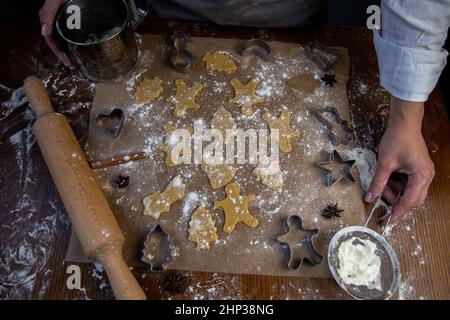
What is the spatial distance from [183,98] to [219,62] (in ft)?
0.58

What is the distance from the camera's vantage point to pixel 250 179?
1.09m

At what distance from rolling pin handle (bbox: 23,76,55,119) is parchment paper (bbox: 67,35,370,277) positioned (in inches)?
5.1

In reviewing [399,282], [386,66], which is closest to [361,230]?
[399,282]

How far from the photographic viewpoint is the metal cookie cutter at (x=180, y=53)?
1.27 meters

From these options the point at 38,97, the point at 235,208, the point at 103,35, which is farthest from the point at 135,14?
the point at 235,208

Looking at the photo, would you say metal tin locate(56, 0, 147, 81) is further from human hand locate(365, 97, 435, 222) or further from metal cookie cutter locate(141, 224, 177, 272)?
human hand locate(365, 97, 435, 222)

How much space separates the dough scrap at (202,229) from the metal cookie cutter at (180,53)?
0.48 metres

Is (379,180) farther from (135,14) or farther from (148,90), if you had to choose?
(135,14)

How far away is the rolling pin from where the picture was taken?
2.91 ft

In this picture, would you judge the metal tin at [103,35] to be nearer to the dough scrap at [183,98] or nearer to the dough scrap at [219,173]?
the dough scrap at [183,98]

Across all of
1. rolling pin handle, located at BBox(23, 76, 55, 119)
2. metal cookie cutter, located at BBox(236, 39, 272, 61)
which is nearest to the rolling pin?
rolling pin handle, located at BBox(23, 76, 55, 119)

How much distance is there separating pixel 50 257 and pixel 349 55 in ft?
3.44

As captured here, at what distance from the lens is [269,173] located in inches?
42.8

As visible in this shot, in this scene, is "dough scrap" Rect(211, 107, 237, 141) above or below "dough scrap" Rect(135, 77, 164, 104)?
below
